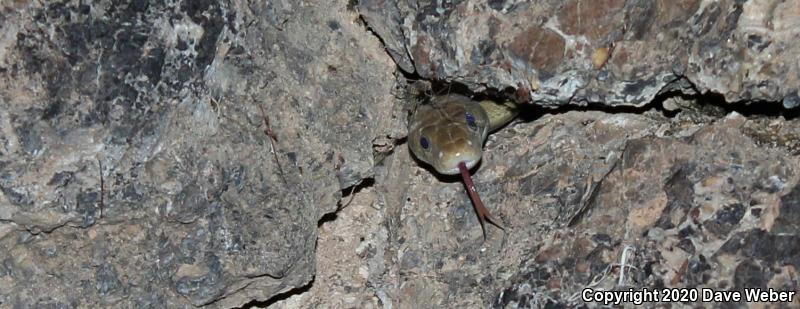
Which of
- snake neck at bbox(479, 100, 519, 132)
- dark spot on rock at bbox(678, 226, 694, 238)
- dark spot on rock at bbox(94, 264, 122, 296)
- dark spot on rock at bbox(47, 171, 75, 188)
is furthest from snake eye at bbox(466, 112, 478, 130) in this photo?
dark spot on rock at bbox(47, 171, 75, 188)

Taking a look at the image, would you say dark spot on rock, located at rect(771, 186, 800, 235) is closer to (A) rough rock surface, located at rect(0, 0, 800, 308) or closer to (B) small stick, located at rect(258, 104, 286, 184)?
(A) rough rock surface, located at rect(0, 0, 800, 308)

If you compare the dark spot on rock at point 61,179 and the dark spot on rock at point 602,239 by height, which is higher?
the dark spot on rock at point 602,239

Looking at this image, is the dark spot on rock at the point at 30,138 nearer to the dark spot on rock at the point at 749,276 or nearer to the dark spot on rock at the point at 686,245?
the dark spot on rock at the point at 686,245

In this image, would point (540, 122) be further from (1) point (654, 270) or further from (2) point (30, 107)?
(2) point (30, 107)

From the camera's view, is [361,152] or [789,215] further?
[361,152]

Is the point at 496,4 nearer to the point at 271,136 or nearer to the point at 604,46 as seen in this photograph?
the point at 604,46

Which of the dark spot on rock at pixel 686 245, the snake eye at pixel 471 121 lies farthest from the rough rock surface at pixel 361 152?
the snake eye at pixel 471 121

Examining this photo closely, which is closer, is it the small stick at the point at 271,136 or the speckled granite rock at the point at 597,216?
the speckled granite rock at the point at 597,216

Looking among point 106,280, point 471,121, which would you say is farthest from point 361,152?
point 106,280

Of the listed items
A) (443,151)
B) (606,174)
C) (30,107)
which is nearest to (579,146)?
(606,174)
